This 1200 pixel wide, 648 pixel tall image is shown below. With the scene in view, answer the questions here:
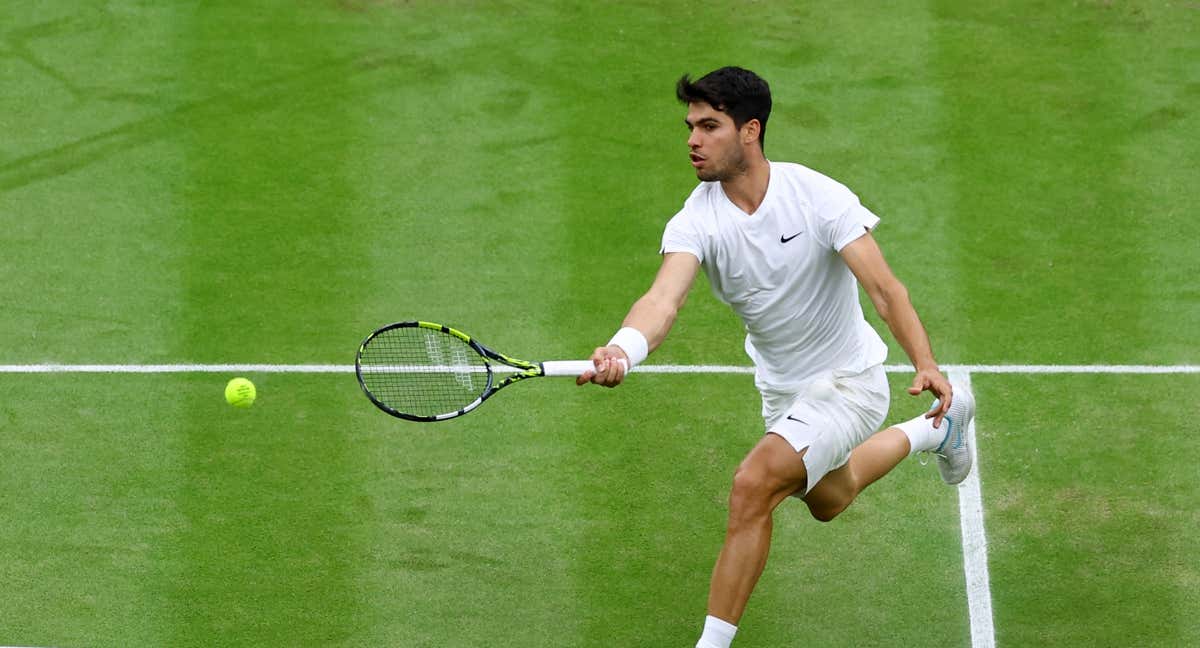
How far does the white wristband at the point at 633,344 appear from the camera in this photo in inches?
273

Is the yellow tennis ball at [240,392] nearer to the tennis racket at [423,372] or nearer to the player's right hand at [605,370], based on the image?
the tennis racket at [423,372]

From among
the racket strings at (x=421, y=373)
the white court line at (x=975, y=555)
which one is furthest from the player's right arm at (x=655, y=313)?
the white court line at (x=975, y=555)

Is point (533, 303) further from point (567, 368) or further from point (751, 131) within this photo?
point (567, 368)

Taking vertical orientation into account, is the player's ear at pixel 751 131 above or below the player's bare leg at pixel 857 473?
above

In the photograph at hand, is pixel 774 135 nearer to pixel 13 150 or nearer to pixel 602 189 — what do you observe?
pixel 602 189

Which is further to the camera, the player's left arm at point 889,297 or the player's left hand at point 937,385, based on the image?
the player's left arm at point 889,297

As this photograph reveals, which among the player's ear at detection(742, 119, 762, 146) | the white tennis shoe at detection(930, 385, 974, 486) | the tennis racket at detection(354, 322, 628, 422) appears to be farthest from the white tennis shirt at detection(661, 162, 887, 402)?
the tennis racket at detection(354, 322, 628, 422)

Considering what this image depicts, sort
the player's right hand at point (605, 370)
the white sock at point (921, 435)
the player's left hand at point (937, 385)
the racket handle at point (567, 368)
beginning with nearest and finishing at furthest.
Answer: the player's right hand at point (605, 370)
the racket handle at point (567, 368)
the player's left hand at point (937, 385)
the white sock at point (921, 435)

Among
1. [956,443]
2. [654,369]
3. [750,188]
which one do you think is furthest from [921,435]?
[654,369]

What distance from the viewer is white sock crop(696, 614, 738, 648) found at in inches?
287

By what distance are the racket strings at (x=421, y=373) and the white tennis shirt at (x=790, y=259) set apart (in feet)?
5.73

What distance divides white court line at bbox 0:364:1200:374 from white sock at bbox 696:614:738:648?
2.64 m

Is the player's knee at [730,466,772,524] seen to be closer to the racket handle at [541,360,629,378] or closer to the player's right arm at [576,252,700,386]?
the player's right arm at [576,252,700,386]

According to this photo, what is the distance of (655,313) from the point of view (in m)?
7.21
